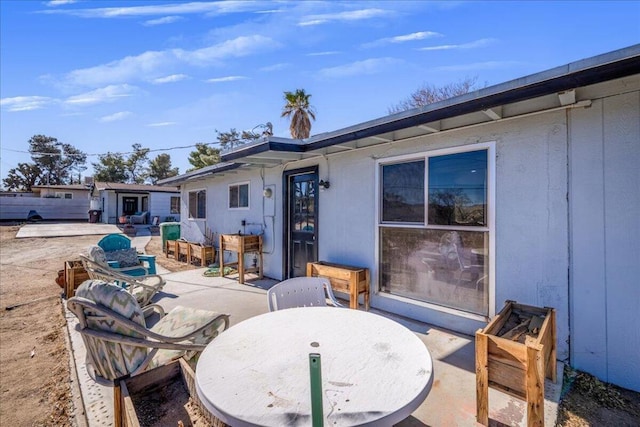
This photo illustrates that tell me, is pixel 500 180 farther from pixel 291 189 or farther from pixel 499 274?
pixel 291 189

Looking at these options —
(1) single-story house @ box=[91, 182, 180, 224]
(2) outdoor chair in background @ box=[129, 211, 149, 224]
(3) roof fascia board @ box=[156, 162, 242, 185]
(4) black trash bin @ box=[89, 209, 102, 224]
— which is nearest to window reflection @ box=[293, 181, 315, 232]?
(3) roof fascia board @ box=[156, 162, 242, 185]

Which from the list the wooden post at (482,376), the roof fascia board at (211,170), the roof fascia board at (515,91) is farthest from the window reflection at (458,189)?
the roof fascia board at (211,170)

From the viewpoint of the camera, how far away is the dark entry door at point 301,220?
17.5ft

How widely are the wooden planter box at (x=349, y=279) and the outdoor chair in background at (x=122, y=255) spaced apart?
360 cm

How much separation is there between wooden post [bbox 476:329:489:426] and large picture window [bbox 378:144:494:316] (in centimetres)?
148

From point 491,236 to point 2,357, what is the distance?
5.63m

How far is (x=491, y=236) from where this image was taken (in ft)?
10.3

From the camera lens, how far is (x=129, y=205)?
23281mm

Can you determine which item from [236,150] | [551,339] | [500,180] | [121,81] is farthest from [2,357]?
[121,81]

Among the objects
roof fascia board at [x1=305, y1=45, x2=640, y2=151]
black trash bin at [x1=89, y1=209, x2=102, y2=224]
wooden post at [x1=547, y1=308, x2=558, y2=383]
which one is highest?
roof fascia board at [x1=305, y1=45, x2=640, y2=151]

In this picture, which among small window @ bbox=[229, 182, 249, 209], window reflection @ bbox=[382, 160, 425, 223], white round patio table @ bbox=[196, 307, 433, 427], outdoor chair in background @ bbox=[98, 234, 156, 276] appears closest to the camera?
white round patio table @ bbox=[196, 307, 433, 427]

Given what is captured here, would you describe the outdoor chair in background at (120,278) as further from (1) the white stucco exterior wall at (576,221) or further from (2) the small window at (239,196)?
(1) the white stucco exterior wall at (576,221)

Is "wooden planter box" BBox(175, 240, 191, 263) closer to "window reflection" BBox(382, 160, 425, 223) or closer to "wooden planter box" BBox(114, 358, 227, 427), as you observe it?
"window reflection" BBox(382, 160, 425, 223)

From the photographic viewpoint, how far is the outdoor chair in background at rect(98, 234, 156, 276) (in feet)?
18.0
